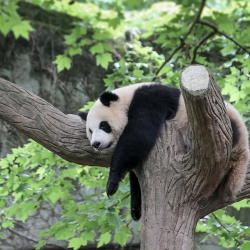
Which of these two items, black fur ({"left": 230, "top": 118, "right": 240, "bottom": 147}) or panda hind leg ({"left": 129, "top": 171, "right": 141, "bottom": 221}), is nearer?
black fur ({"left": 230, "top": 118, "right": 240, "bottom": 147})

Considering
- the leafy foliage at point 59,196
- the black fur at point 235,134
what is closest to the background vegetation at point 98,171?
the leafy foliage at point 59,196

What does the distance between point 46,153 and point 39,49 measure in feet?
10.1

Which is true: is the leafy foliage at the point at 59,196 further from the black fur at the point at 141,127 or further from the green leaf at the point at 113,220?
the black fur at the point at 141,127

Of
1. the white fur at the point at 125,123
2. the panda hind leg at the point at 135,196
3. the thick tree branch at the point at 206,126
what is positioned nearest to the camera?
the thick tree branch at the point at 206,126

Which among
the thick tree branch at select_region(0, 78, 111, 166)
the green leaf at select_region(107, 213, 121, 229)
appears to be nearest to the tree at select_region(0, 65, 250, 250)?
the thick tree branch at select_region(0, 78, 111, 166)

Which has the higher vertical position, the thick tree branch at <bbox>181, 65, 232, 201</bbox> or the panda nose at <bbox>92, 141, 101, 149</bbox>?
the thick tree branch at <bbox>181, 65, 232, 201</bbox>

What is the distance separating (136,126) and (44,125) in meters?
0.63

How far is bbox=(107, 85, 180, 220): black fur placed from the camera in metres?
2.50

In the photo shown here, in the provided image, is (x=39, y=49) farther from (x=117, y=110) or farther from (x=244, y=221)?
(x=244, y=221)

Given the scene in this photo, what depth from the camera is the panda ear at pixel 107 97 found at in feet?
9.75

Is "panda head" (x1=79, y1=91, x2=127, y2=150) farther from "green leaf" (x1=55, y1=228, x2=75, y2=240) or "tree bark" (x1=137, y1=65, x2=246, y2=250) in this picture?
"green leaf" (x1=55, y1=228, x2=75, y2=240)

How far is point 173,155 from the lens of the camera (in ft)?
7.83

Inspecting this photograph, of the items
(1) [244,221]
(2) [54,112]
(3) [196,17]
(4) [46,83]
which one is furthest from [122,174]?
(4) [46,83]

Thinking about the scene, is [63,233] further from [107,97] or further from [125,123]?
[107,97]
